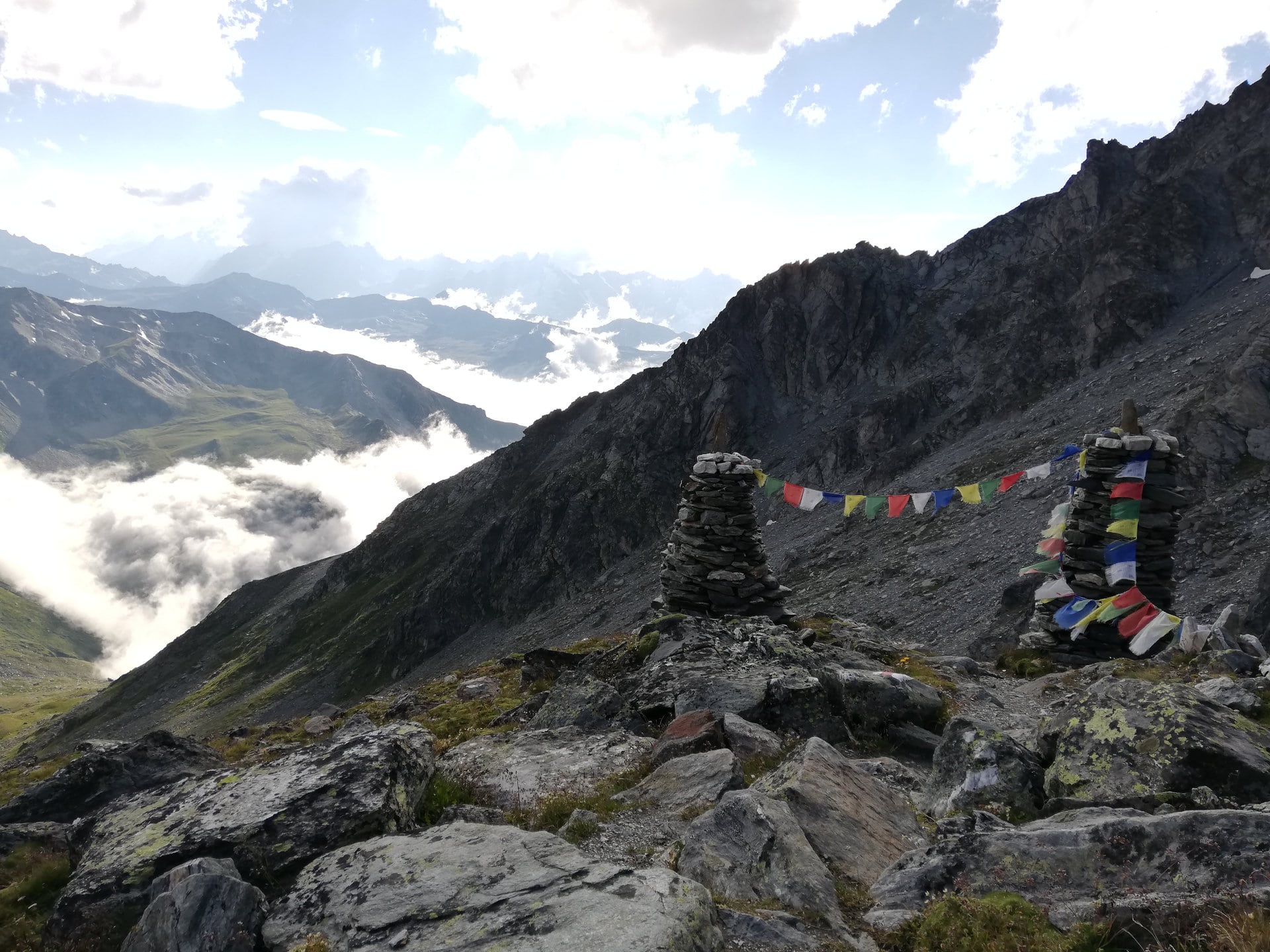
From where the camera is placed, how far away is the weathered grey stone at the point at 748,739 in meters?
12.1

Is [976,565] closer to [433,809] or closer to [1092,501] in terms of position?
[1092,501]

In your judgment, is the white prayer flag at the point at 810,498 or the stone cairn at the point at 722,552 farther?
the white prayer flag at the point at 810,498

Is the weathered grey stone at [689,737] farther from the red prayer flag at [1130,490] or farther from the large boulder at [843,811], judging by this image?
the red prayer flag at [1130,490]

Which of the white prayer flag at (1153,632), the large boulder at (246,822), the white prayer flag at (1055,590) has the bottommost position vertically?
the white prayer flag at (1153,632)

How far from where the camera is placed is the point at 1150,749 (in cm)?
902

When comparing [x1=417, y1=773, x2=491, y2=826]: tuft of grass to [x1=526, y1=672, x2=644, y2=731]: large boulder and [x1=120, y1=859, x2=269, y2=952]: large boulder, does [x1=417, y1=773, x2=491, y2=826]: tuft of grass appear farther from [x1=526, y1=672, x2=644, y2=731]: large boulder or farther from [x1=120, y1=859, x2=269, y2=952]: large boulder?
[x1=526, y1=672, x2=644, y2=731]: large boulder

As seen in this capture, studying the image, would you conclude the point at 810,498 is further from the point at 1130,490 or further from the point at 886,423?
the point at 886,423

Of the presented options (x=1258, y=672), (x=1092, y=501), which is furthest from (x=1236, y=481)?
(x=1258, y=672)

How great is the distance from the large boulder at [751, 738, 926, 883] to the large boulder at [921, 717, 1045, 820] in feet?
1.92

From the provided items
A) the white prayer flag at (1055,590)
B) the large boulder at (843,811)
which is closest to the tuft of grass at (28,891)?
the large boulder at (843,811)

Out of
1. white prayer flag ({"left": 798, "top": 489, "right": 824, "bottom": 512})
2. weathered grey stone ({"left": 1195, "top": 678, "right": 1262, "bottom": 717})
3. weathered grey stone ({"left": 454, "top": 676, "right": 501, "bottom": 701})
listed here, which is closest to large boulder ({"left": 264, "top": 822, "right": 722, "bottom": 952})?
weathered grey stone ({"left": 1195, "top": 678, "right": 1262, "bottom": 717})

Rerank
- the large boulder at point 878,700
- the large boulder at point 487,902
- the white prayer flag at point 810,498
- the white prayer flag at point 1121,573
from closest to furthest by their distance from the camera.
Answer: the large boulder at point 487,902
the large boulder at point 878,700
the white prayer flag at point 1121,573
the white prayer flag at point 810,498

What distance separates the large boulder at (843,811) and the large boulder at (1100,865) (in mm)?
794

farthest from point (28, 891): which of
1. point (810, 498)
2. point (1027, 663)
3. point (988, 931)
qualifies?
point (810, 498)
